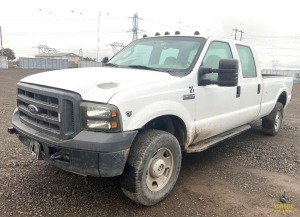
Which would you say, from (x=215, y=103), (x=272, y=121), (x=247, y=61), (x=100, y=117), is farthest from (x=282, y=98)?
(x=100, y=117)

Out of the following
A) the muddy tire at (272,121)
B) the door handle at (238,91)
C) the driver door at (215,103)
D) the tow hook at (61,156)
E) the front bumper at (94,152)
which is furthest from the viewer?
the muddy tire at (272,121)

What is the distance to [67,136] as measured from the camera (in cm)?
298

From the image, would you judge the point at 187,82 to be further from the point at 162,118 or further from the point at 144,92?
the point at 144,92

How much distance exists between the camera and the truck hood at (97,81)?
2953 millimetres

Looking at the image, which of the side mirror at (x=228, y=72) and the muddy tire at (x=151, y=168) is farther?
the side mirror at (x=228, y=72)

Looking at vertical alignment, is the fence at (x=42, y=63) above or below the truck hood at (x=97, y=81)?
below

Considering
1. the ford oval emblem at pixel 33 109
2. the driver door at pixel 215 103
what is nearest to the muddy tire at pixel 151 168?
the driver door at pixel 215 103

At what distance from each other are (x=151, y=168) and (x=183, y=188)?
2.52 feet

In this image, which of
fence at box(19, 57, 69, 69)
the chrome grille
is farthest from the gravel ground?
fence at box(19, 57, 69, 69)

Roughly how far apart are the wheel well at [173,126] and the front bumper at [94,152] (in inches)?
30.9

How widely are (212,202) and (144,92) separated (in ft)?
5.02

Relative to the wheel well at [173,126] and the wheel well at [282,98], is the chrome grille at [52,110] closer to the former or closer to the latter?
the wheel well at [173,126]

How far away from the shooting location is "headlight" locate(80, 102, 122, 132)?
2881mm

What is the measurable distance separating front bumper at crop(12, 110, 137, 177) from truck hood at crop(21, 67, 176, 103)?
37 cm
